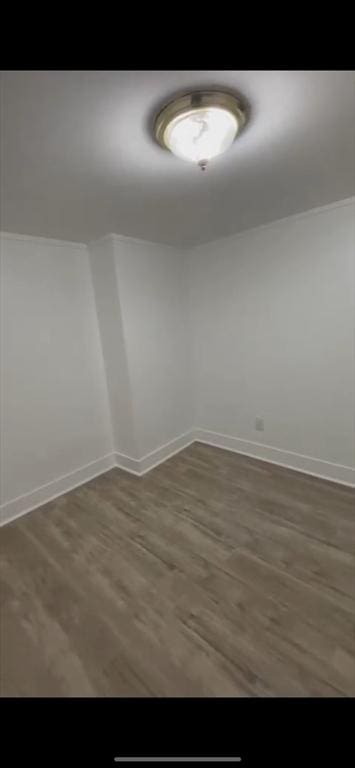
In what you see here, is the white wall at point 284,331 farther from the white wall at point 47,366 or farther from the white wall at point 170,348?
the white wall at point 47,366

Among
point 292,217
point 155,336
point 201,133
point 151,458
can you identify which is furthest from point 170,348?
point 201,133

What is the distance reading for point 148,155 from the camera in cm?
146

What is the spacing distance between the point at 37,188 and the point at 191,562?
222cm

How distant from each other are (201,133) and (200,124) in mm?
32

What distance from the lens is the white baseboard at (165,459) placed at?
2609 millimetres

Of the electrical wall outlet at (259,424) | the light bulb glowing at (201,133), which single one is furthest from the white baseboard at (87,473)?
the light bulb glowing at (201,133)

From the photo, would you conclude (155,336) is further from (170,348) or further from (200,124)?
(200,124)

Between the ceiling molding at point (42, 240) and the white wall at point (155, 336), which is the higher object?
the ceiling molding at point (42, 240)

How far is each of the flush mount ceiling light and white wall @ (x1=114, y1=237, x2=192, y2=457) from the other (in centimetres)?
148

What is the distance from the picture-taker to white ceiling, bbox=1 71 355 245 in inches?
40.6

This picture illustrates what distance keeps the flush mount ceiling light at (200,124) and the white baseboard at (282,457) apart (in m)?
2.38

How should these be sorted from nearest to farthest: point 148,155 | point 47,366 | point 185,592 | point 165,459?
point 148,155 → point 185,592 → point 47,366 → point 165,459
